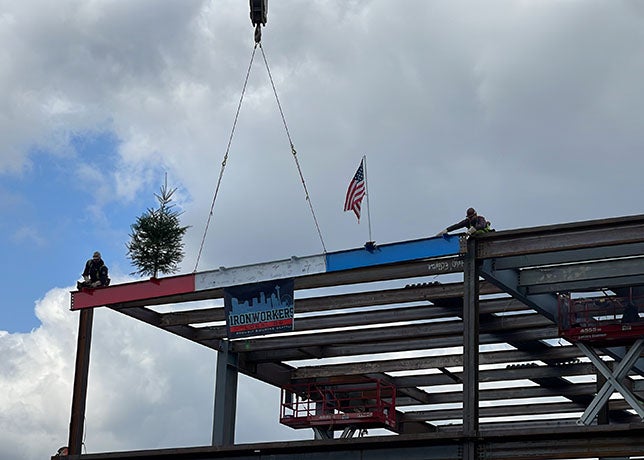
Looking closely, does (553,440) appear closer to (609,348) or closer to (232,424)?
(609,348)

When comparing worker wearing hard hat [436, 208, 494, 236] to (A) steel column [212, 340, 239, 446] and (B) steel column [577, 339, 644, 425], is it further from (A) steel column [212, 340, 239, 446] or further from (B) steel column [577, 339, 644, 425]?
(A) steel column [212, 340, 239, 446]

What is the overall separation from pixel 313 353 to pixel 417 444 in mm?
11232

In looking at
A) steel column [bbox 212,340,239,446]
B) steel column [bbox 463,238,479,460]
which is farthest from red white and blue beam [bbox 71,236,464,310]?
steel column [bbox 212,340,239,446]

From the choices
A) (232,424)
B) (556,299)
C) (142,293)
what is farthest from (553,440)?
(232,424)

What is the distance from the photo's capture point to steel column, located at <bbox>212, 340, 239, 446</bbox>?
111ft

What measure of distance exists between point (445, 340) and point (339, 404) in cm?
460

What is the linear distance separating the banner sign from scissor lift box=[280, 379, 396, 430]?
5687 mm

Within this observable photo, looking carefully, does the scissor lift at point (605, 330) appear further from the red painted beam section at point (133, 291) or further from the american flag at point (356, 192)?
the red painted beam section at point (133, 291)

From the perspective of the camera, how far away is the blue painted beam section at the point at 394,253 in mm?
24562

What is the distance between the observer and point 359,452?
24.2m

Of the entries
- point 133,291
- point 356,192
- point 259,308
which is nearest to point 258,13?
point 356,192

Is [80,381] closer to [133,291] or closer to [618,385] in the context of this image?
[133,291]

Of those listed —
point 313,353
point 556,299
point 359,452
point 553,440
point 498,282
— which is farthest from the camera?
point 313,353

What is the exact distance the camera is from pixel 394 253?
83.5 ft
